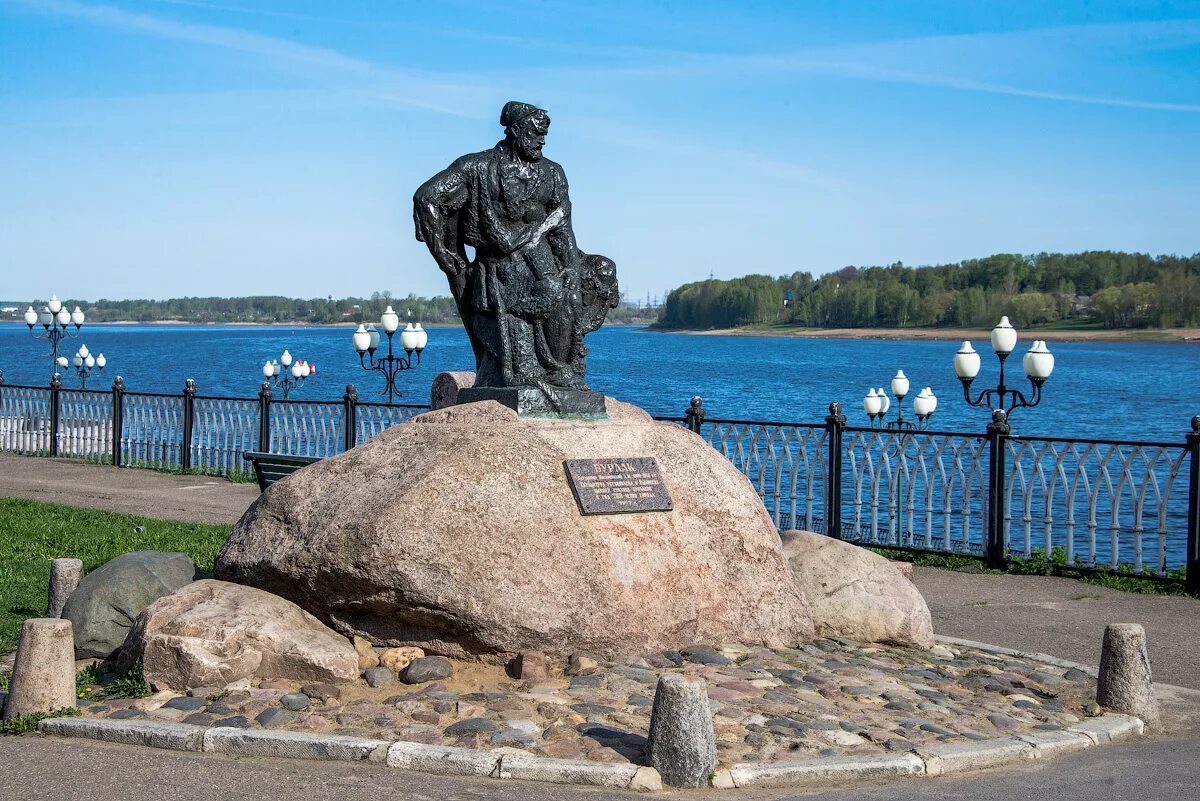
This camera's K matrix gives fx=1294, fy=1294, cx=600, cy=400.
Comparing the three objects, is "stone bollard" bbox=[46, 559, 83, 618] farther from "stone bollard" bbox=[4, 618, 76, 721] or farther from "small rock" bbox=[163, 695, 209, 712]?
"small rock" bbox=[163, 695, 209, 712]

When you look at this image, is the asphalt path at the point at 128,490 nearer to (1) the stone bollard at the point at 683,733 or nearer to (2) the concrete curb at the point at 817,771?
(1) the stone bollard at the point at 683,733

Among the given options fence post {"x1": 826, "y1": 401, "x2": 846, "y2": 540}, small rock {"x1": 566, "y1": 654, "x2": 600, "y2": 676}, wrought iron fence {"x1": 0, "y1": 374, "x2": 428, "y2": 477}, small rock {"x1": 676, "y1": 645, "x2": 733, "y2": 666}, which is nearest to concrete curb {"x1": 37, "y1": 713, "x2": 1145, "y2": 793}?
small rock {"x1": 566, "y1": 654, "x2": 600, "y2": 676}

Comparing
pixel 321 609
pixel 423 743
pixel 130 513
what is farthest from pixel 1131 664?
pixel 130 513

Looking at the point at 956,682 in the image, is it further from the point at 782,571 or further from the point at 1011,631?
the point at 1011,631

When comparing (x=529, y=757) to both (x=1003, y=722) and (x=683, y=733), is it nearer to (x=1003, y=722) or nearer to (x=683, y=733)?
(x=683, y=733)

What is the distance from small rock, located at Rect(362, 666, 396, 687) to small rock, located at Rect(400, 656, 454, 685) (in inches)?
3.2

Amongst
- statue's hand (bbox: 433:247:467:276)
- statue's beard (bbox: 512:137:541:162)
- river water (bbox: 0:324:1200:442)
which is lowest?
river water (bbox: 0:324:1200:442)

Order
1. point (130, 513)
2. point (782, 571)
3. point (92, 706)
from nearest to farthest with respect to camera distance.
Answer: point (92, 706), point (782, 571), point (130, 513)

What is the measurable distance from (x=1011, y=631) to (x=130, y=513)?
953cm

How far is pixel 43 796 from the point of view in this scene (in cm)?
522

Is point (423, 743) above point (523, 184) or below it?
below

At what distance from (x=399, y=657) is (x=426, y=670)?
26 centimetres

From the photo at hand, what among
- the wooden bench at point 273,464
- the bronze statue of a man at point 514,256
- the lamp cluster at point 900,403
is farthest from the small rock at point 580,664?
→ the lamp cluster at point 900,403

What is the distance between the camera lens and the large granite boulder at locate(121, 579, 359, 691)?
21.6 feet
